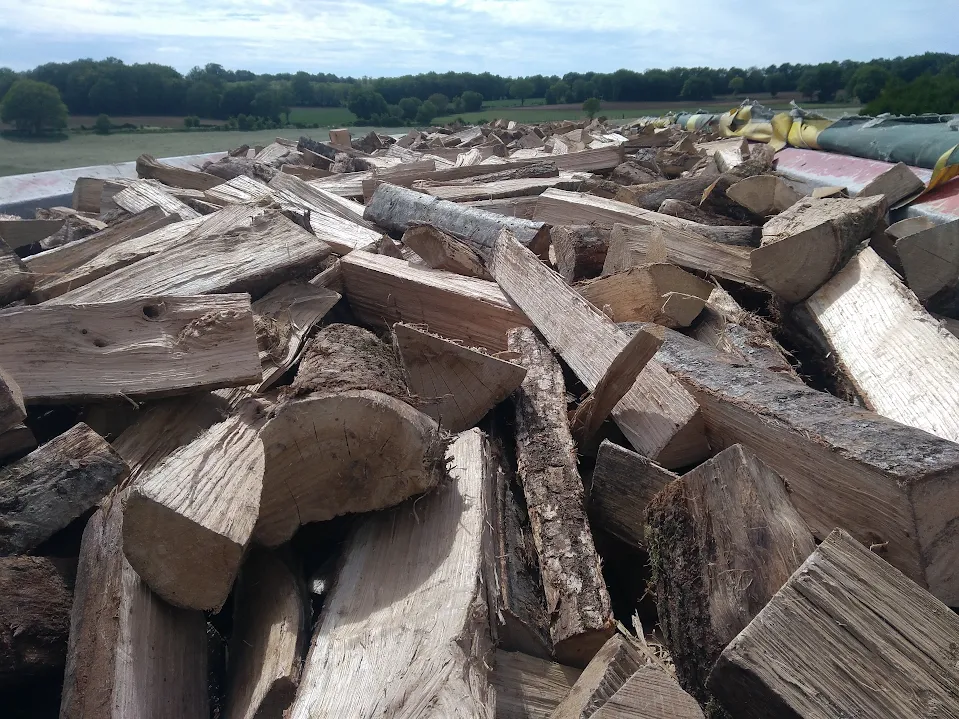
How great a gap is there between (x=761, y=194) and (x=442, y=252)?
7.28 ft

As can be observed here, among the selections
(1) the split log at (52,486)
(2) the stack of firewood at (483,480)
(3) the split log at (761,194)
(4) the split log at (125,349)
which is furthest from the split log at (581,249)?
(1) the split log at (52,486)

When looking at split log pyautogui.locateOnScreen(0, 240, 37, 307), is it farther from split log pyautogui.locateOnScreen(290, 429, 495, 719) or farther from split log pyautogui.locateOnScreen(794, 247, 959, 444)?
split log pyautogui.locateOnScreen(794, 247, 959, 444)

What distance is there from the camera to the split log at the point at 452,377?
220 cm

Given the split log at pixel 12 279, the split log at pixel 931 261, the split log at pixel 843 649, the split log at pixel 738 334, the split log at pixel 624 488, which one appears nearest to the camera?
the split log at pixel 843 649

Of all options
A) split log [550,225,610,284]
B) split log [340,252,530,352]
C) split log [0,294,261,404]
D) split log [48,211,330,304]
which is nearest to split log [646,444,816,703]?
split log [340,252,530,352]

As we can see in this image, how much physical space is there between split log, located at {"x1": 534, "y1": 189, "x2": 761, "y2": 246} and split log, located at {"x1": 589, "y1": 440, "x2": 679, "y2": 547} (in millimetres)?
1646

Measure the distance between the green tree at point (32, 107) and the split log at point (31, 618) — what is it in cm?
1239

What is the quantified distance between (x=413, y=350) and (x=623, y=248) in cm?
139

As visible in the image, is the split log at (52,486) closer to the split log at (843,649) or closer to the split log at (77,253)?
the split log at (77,253)

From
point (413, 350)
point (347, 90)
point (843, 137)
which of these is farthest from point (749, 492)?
point (347, 90)

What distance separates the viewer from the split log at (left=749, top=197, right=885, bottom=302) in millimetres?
2791

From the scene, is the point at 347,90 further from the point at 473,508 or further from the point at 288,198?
the point at 473,508

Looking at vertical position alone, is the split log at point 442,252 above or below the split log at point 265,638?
above

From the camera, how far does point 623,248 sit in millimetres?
3088
